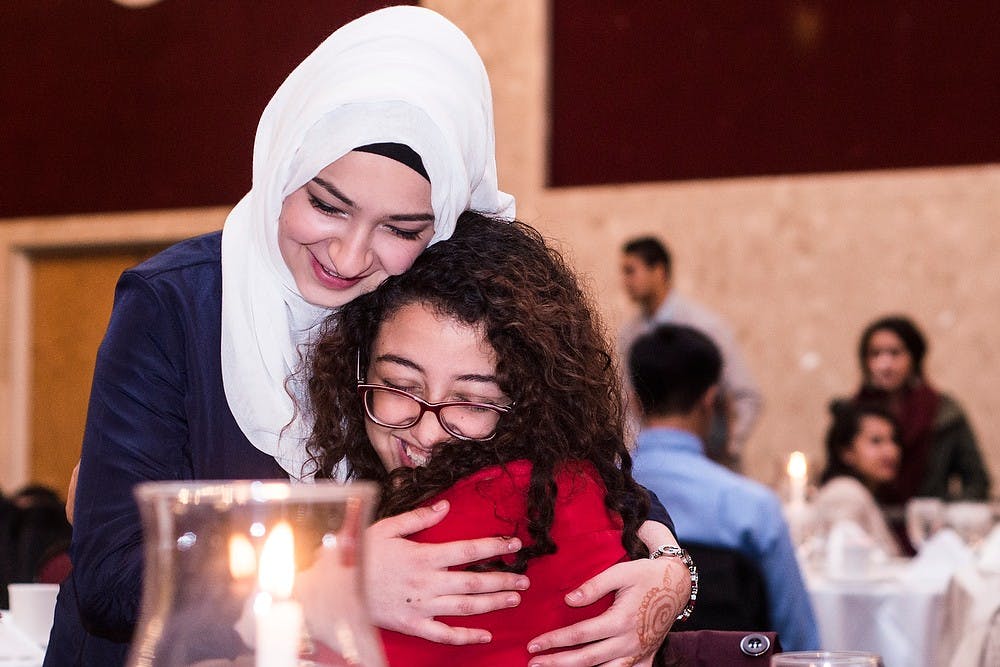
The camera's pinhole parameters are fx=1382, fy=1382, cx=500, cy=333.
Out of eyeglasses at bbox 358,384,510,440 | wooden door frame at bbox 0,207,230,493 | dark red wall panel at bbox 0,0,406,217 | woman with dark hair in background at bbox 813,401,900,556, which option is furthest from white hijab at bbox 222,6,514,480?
wooden door frame at bbox 0,207,230,493

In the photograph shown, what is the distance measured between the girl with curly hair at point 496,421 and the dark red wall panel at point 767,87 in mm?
5761

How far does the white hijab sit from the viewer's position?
1500 millimetres

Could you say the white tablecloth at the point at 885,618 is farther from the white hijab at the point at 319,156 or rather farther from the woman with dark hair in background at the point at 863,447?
the white hijab at the point at 319,156

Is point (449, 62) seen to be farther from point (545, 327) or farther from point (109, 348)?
point (109, 348)

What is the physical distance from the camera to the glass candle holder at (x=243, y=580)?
0.61m

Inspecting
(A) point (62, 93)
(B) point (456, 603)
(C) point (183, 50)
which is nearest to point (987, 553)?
(B) point (456, 603)

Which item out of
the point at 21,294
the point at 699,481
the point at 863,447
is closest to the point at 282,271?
the point at 699,481

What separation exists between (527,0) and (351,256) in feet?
21.0

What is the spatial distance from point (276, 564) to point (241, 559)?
2cm

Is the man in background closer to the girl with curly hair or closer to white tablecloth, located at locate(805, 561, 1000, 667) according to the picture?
white tablecloth, located at locate(805, 561, 1000, 667)

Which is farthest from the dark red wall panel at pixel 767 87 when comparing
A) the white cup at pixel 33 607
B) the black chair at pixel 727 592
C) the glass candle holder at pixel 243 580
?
the glass candle holder at pixel 243 580

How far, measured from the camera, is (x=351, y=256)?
146cm

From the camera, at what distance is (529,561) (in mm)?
1294

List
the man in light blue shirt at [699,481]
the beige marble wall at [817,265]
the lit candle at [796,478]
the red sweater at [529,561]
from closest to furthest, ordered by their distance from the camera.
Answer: the red sweater at [529,561]
the man in light blue shirt at [699,481]
the lit candle at [796,478]
the beige marble wall at [817,265]
